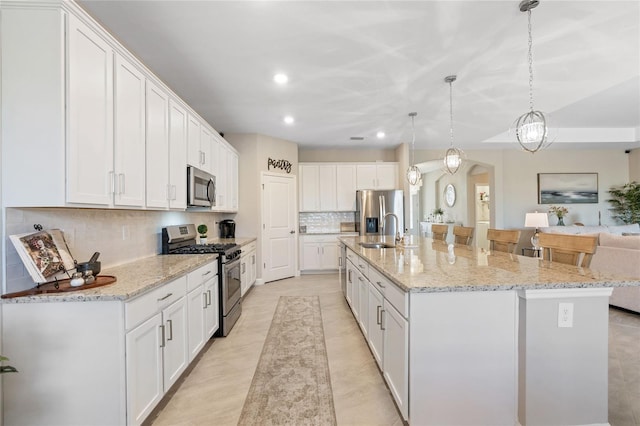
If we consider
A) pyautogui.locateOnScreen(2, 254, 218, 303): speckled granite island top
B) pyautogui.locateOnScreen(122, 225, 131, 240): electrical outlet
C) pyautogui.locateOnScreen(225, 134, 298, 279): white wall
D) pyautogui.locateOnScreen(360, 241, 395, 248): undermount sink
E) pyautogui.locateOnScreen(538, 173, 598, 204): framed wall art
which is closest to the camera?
pyautogui.locateOnScreen(2, 254, 218, 303): speckled granite island top

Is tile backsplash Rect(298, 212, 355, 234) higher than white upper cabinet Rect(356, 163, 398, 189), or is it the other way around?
white upper cabinet Rect(356, 163, 398, 189)

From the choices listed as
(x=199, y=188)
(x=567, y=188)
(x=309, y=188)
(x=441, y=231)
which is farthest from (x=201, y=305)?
(x=567, y=188)

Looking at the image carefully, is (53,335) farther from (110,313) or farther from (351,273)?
(351,273)

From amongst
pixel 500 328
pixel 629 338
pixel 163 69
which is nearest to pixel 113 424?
pixel 500 328

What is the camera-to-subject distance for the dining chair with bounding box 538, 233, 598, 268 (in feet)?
6.59

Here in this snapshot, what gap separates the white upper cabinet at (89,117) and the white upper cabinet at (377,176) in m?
5.04

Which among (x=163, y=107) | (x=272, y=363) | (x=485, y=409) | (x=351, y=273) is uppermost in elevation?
(x=163, y=107)

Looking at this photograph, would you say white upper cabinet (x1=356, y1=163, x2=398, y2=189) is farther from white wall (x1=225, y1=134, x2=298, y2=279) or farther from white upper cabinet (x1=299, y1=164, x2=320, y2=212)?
white wall (x1=225, y1=134, x2=298, y2=279)

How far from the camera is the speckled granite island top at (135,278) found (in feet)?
4.83

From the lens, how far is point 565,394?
1632 mm

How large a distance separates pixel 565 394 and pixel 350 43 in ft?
9.26

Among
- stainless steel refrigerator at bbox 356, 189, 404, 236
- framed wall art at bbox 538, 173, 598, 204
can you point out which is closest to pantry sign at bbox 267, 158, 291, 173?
stainless steel refrigerator at bbox 356, 189, 404, 236

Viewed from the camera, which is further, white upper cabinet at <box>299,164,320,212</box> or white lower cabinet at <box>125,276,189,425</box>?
white upper cabinet at <box>299,164,320,212</box>

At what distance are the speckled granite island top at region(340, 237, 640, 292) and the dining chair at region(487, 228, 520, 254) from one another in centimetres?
49
